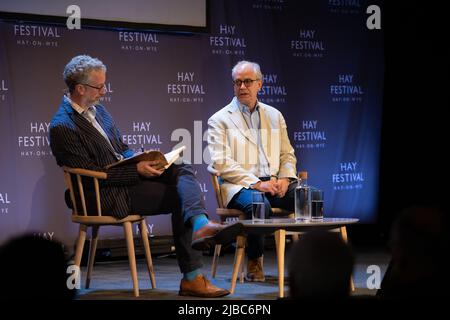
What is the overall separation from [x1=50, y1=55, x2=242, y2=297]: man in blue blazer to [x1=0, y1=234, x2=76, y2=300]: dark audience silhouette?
2.40 meters

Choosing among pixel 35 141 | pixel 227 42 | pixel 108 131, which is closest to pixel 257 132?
pixel 108 131

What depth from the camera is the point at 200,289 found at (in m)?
3.76

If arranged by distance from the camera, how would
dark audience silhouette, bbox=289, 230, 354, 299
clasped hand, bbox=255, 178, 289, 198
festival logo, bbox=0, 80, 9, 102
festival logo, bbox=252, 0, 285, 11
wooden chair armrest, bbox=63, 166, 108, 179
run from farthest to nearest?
1. festival logo, bbox=252, 0, 285, 11
2. festival logo, bbox=0, 80, 9, 102
3. clasped hand, bbox=255, 178, 289, 198
4. wooden chair armrest, bbox=63, 166, 108, 179
5. dark audience silhouette, bbox=289, 230, 354, 299

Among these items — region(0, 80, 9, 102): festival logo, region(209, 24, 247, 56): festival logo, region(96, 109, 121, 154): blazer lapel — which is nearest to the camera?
region(96, 109, 121, 154): blazer lapel

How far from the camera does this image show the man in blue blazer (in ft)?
12.4

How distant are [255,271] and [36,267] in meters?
3.36

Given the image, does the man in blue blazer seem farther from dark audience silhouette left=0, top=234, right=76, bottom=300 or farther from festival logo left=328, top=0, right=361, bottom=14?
festival logo left=328, top=0, right=361, bottom=14

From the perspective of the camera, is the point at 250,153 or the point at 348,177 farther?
the point at 348,177

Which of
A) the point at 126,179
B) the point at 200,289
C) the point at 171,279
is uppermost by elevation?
the point at 126,179

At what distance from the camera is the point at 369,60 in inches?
258

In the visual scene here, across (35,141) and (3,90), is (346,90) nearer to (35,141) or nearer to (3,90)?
(35,141)

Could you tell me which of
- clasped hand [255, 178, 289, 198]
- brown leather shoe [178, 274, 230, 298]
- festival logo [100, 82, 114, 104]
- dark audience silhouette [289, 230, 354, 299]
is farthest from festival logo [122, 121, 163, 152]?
dark audience silhouette [289, 230, 354, 299]

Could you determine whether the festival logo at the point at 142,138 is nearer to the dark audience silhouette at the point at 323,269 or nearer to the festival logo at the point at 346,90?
the festival logo at the point at 346,90
